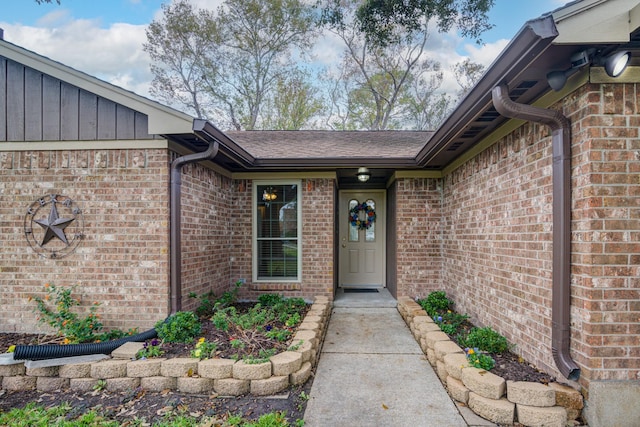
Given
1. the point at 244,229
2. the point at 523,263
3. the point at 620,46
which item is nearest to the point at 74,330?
the point at 244,229

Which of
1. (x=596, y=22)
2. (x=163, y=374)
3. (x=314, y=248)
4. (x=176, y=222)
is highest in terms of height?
(x=596, y=22)

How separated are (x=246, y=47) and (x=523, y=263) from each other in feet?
44.7

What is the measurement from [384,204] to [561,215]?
4773mm

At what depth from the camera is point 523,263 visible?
3.19m

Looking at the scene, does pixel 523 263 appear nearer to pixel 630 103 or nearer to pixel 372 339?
pixel 630 103

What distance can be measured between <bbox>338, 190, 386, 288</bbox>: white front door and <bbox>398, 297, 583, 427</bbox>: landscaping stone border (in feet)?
13.7

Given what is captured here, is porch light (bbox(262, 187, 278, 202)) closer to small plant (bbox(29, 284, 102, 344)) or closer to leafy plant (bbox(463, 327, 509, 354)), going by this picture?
small plant (bbox(29, 284, 102, 344))

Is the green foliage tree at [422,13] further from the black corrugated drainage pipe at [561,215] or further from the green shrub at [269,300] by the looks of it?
the green shrub at [269,300]

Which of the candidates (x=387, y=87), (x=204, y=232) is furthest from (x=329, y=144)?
(x=387, y=87)

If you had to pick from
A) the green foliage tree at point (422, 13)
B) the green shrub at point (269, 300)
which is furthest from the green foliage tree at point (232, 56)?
the green shrub at point (269, 300)

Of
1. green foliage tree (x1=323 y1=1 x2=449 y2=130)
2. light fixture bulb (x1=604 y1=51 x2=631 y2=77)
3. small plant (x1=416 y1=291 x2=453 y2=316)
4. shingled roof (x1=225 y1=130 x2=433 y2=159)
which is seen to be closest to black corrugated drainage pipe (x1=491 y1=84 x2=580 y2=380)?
light fixture bulb (x1=604 y1=51 x2=631 y2=77)

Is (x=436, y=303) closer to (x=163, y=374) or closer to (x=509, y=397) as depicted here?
(x=509, y=397)

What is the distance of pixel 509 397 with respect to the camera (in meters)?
2.56

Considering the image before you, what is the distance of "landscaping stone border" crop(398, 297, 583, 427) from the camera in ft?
8.00
